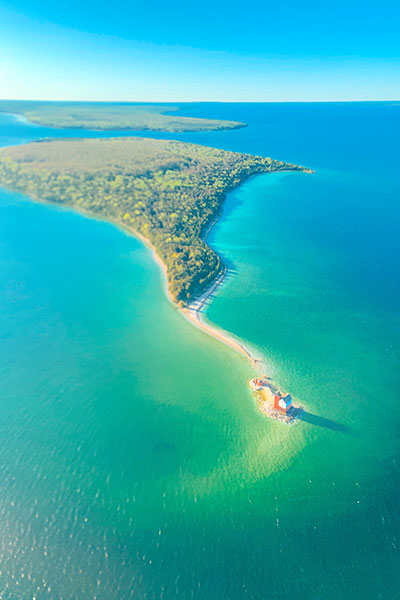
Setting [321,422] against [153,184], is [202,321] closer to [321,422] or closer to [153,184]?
[321,422]

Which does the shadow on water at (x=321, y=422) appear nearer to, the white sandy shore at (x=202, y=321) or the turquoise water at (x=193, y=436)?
the turquoise water at (x=193, y=436)

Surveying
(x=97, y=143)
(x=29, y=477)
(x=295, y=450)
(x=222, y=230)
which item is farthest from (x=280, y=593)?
(x=97, y=143)

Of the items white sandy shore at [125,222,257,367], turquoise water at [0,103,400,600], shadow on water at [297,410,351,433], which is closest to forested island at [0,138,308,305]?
white sandy shore at [125,222,257,367]

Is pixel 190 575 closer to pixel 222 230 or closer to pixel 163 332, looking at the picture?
pixel 163 332

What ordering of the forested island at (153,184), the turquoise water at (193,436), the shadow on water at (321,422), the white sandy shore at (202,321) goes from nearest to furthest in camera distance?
the turquoise water at (193,436) < the shadow on water at (321,422) < the white sandy shore at (202,321) < the forested island at (153,184)

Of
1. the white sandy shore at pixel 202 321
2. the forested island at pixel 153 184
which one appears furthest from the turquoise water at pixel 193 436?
the forested island at pixel 153 184

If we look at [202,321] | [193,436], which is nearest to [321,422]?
[193,436]

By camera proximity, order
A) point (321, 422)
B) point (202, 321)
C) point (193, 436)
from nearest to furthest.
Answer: point (193, 436)
point (321, 422)
point (202, 321)
